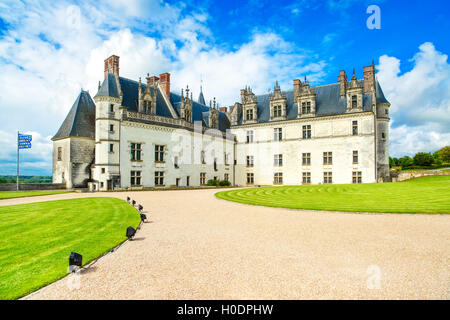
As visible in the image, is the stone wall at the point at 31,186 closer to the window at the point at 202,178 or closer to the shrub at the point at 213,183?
the window at the point at 202,178

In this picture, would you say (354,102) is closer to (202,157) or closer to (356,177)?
(356,177)

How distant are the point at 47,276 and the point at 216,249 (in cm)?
365

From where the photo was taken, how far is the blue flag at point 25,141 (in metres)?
26.2

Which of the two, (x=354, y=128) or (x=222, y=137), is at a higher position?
(x=354, y=128)

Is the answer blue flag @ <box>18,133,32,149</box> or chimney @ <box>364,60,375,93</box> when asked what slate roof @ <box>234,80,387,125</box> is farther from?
blue flag @ <box>18,133,32,149</box>

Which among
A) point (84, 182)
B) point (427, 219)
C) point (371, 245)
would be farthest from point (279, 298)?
point (84, 182)

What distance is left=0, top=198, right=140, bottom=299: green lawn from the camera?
508 cm

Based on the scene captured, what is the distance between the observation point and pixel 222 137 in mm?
40219

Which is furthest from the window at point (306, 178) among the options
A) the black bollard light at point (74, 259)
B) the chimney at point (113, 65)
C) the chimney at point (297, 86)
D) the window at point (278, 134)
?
the black bollard light at point (74, 259)

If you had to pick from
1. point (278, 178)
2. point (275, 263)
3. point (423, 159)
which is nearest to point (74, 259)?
point (275, 263)

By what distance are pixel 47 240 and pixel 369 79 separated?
37.9 metres

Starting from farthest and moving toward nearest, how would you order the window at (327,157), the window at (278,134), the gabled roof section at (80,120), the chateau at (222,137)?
1. the window at (278,134)
2. the window at (327,157)
3. the gabled roof section at (80,120)
4. the chateau at (222,137)

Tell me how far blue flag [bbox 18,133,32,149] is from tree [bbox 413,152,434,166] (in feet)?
213

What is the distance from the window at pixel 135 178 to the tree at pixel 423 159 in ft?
180
